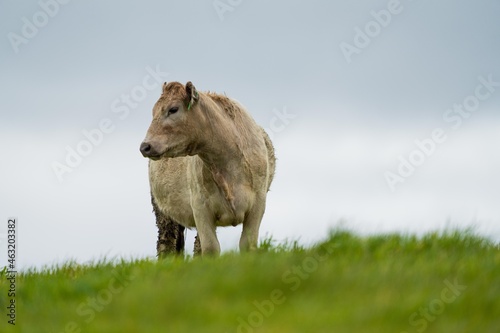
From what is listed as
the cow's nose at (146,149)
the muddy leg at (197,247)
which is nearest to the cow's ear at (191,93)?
the cow's nose at (146,149)

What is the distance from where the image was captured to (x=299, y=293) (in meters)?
6.65

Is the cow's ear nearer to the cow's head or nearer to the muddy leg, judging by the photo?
the cow's head

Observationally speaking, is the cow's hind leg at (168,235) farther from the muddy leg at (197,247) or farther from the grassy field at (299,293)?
the grassy field at (299,293)

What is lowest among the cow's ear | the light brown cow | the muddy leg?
the muddy leg

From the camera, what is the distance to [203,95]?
463 inches

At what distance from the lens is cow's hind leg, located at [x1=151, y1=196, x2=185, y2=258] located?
15625 mm

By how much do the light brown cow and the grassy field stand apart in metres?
3.17

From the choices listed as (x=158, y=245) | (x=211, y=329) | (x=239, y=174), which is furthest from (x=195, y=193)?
(x=211, y=329)

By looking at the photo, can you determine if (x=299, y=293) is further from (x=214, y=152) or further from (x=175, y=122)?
(x=214, y=152)

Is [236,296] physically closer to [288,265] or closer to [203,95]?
[288,265]

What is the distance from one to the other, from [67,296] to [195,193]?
458 cm

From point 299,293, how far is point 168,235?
364 inches

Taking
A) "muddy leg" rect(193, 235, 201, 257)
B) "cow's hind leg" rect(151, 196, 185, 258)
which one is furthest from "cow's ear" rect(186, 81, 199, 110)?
"cow's hind leg" rect(151, 196, 185, 258)

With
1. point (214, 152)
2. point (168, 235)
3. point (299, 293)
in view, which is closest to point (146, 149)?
point (214, 152)
